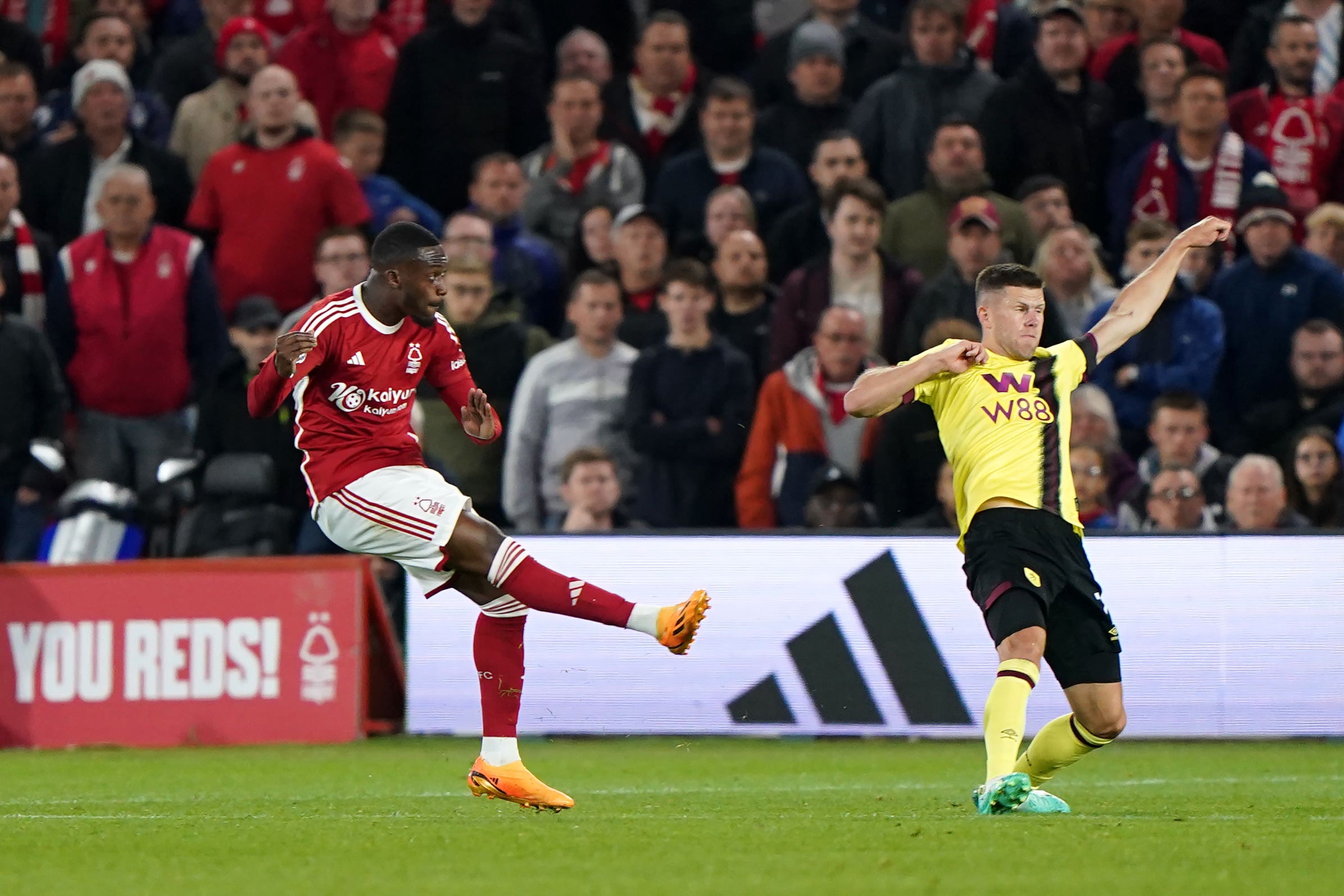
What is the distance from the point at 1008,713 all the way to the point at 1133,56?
9617 millimetres

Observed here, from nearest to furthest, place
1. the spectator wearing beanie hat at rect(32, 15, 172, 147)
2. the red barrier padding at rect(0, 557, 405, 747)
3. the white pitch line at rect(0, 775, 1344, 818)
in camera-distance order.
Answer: the white pitch line at rect(0, 775, 1344, 818) < the red barrier padding at rect(0, 557, 405, 747) < the spectator wearing beanie hat at rect(32, 15, 172, 147)

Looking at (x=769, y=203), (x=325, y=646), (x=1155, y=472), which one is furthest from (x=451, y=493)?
(x=769, y=203)

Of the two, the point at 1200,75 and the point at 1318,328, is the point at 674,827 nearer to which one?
the point at 1318,328

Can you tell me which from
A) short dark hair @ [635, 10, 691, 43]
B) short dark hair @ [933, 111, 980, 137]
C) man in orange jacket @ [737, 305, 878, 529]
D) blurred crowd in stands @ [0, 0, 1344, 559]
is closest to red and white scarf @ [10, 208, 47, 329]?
blurred crowd in stands @ [0, 0, 1344, 559]

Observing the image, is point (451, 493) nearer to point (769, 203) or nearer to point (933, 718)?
point (933, 718)

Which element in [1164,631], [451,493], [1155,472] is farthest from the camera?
[1155,472]

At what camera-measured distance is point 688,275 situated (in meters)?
13.5

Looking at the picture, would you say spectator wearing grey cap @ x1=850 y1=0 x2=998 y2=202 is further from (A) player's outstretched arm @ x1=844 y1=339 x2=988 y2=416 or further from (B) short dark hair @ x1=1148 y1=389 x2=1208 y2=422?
(A) player's outstretched arm @ x1=844 y1=339 x2=988 y2=416

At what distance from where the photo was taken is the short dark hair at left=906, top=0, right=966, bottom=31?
15141 mm

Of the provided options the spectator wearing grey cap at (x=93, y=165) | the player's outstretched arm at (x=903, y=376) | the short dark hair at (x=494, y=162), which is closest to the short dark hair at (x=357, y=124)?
the short dark hair at (x=494, y=162)

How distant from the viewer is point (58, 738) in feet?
41.6

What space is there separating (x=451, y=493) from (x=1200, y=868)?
3410 mm

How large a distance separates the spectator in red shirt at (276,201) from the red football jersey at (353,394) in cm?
658

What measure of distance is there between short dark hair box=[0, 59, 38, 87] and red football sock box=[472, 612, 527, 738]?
912cm
